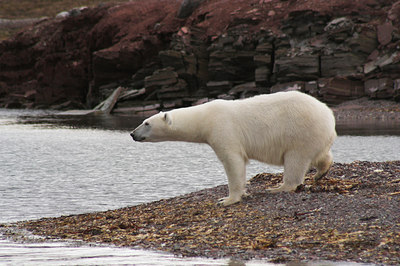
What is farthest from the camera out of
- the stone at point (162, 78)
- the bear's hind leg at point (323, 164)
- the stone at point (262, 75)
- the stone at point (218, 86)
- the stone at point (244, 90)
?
the stone at point (162, 78)

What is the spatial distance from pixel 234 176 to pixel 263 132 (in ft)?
2.83

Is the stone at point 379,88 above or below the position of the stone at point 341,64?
below

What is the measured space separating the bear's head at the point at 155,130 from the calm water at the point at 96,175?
100 inches

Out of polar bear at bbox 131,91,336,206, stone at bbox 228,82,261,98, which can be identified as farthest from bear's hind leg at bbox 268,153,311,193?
stone at bbox 228,82,261,98

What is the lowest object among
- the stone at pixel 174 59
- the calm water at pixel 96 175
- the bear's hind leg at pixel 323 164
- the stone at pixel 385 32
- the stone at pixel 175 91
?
the calm water at pixel 96 175

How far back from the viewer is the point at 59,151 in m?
24.0

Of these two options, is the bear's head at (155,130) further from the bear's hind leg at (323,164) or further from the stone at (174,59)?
the stone at (174,59)

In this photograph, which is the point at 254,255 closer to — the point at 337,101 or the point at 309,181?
the point at 309,181

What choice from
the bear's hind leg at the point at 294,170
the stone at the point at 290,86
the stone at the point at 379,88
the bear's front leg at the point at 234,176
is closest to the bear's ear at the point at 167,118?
the bear's front leg at the point at 234,176

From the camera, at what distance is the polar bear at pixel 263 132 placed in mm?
8586

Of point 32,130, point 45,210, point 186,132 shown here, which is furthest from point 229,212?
point 32,130

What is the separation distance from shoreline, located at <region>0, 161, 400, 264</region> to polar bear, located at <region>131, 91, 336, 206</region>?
46 centimetres

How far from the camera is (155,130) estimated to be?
918 cm

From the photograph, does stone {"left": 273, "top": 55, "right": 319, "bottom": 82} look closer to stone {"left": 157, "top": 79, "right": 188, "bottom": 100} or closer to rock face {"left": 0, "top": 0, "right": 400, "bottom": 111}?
rock face {"left": 0, "top": 0, "right": 400, "bottom": 111}
